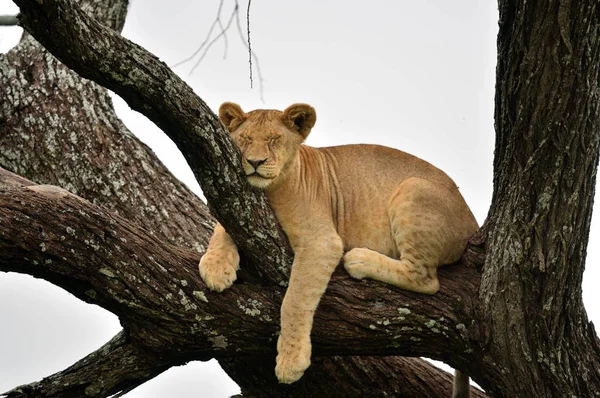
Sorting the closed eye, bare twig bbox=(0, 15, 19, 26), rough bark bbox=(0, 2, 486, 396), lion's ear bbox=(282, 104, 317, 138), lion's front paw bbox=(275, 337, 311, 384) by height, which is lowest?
lion's front paw bbox=(275, 337, 311, 384)

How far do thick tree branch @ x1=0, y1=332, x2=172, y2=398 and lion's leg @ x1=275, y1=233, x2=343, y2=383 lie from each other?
71 cm

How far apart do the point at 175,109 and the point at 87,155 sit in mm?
2402

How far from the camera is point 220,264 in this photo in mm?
Result: 5402

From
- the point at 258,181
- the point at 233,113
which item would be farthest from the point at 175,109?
the point at 233,113

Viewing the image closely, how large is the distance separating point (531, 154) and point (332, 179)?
1.47 m

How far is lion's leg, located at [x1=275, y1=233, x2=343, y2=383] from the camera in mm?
5355

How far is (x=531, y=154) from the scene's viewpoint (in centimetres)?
515

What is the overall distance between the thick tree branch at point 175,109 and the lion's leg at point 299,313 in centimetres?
14

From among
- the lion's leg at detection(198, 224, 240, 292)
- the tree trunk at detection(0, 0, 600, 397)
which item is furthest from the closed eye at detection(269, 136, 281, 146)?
the lion's leg at detection(198, 224, 240, 292)

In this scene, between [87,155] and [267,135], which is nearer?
[267,135]

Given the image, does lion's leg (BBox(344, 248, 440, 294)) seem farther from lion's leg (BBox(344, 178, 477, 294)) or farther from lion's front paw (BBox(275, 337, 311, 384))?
lion's front paw (BBox(275, 337, 311, 384))

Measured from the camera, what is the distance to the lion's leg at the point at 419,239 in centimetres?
564

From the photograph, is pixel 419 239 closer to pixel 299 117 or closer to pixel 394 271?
pixel 394 271

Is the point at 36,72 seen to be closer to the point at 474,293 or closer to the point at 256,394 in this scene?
the point at 256,394
